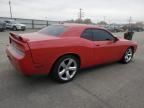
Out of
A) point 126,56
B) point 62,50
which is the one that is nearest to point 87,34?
point 62,50

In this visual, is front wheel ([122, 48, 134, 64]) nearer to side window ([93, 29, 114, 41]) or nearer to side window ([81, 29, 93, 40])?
side window ([93, 29, 114, 41])

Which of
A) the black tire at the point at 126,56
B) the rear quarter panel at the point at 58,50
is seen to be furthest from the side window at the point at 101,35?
the black tire at the point at 126,56

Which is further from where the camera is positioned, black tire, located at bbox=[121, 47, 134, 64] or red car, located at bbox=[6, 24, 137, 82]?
black tire, located at bbox=[121, 47, 134, 64]

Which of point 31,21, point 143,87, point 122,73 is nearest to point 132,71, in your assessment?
point 122,73

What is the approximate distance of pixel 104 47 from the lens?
189 inches

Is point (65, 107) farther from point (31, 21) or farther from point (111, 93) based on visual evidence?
point (31, 21)

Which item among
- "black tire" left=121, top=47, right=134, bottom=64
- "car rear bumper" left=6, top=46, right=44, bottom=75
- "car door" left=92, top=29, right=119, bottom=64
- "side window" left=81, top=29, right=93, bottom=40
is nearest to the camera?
"car rear bumper" left=6, top=46, right=44, bottom=75

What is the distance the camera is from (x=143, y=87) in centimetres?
396

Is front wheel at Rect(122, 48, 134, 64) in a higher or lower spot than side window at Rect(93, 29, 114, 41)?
lower

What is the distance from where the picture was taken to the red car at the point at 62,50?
3395mm

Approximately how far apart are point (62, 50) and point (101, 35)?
5.49ft

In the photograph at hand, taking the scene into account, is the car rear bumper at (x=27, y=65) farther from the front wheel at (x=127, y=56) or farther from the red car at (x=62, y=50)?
the front wheel at (x=127, y=56)

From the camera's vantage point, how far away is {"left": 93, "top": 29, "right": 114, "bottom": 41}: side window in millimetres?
4703

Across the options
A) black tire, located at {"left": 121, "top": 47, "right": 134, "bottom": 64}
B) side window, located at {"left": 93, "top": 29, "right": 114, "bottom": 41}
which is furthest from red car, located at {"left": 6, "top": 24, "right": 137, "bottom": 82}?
black tire, located at {"left": 121, "top": 47, "right": 134, "bottom": 64}
